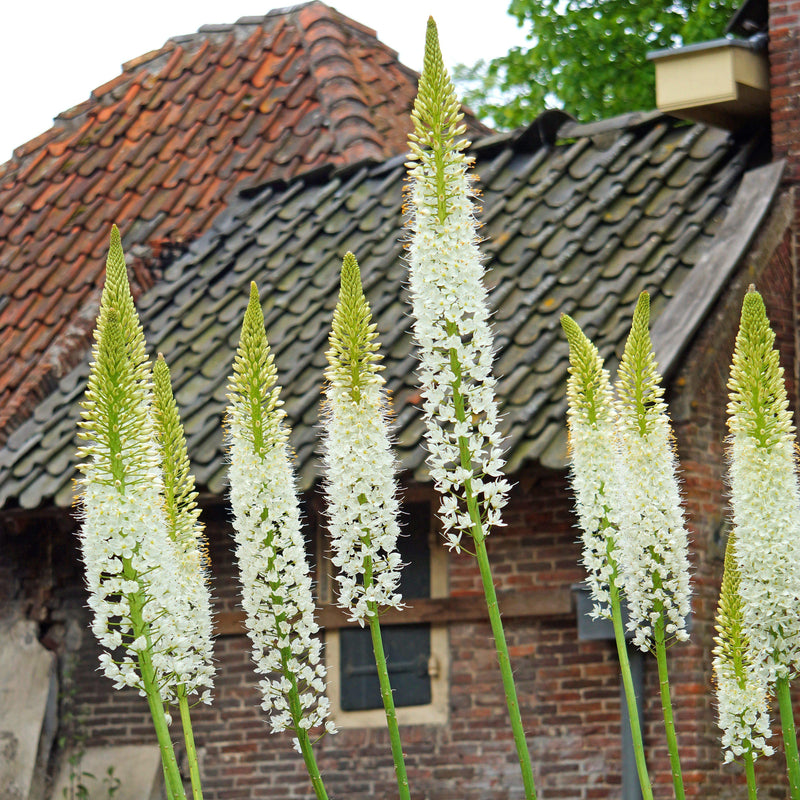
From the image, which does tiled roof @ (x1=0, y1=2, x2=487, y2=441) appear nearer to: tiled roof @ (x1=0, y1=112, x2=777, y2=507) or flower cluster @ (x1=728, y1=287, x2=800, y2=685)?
tiled roof @ (x1=0, y1=112, x2=777, y2=507)

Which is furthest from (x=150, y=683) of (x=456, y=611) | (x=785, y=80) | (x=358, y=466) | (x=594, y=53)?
(x=594, y=53)

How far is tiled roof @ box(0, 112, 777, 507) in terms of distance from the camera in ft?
31.0

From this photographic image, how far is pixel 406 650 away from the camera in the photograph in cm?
973

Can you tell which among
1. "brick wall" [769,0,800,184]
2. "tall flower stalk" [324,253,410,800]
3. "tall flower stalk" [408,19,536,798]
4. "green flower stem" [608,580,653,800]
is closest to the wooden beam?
"brick wall" [769,0,800,184]

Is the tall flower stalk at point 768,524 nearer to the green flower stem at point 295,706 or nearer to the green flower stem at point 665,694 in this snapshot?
the green flower stem at point 665,694

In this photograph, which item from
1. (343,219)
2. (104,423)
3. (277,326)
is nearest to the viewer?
(104,423)

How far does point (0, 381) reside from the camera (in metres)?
11.7

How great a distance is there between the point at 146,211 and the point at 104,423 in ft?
28.8

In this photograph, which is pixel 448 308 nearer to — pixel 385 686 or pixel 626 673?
pixel 385 686

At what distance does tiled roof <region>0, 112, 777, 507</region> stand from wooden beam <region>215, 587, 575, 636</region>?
3.08 ft

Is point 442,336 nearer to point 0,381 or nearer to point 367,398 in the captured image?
point 367,398

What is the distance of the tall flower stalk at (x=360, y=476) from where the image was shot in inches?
180

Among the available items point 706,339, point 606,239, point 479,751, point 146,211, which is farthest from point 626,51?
point 479,751

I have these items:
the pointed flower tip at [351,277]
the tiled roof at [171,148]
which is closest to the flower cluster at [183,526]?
the pointed flower tip at [351,277]
